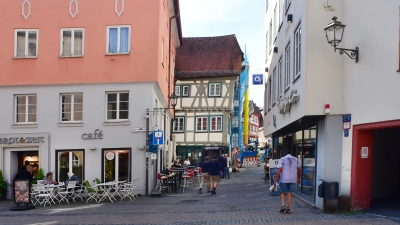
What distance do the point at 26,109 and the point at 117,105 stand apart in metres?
4.04

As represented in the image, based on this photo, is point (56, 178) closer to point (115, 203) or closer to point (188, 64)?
point (115, 203)

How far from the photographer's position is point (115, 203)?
19000 millimetres

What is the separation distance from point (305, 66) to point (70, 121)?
11.9m

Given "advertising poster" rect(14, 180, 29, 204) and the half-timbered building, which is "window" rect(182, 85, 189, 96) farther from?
"advertising poster" rect(14, 180, 29, 204)

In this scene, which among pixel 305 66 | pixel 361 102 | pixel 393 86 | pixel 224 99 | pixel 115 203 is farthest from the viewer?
pixel 224 99

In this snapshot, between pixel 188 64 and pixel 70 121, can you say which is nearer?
pixel 70 121

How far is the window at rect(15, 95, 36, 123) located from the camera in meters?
22.3

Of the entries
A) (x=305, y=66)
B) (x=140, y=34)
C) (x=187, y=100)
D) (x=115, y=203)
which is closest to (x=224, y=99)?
(x=187, y=100)

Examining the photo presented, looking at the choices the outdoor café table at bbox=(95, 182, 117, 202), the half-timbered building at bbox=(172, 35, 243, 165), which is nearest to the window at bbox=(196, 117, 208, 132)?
the half-timbered building at bbox=(172, 35, 243, 165)

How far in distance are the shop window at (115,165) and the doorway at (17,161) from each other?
3138mm

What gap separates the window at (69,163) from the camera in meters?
22.0

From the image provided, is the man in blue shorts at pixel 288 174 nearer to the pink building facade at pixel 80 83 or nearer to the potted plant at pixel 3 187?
the pink building facade at pixel 80 83

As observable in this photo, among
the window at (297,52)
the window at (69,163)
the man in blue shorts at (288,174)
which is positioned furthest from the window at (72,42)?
the man in blue shorts at (288,174)

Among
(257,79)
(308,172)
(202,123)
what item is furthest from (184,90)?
(308,172)
